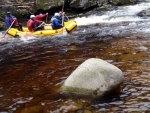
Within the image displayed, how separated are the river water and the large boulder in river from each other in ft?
0.55

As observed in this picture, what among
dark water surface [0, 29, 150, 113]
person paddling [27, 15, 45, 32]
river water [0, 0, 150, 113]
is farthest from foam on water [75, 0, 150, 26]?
dark water surface [0, 29, 150, 113]

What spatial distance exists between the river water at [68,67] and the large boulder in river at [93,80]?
17cm

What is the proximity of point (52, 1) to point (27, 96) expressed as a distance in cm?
1374

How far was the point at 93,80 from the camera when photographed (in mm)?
5141

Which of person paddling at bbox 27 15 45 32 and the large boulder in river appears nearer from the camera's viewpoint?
the large boulder in river

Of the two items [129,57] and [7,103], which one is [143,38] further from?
[7,103]

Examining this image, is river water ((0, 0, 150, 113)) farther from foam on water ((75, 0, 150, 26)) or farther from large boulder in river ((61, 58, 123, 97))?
foam on water ((75, 0, 150, 26))

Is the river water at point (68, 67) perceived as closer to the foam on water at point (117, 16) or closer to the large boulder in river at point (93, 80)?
the large boulder in river at point (93, 80)

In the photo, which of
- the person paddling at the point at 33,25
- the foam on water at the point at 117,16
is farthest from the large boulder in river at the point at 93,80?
the foam on water at the point at 117,16

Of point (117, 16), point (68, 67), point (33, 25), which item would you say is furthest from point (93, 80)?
point (117, 16)

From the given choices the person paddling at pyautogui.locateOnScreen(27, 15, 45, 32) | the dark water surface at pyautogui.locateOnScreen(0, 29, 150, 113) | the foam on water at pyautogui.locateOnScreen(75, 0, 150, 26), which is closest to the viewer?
the dark water surface at pyautogui.locateOnScreen(0, 29, 150, 113)

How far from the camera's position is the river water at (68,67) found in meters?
5.02

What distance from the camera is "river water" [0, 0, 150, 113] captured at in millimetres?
5023

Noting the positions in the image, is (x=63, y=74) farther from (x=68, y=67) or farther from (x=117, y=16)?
(x=117, y=16)
